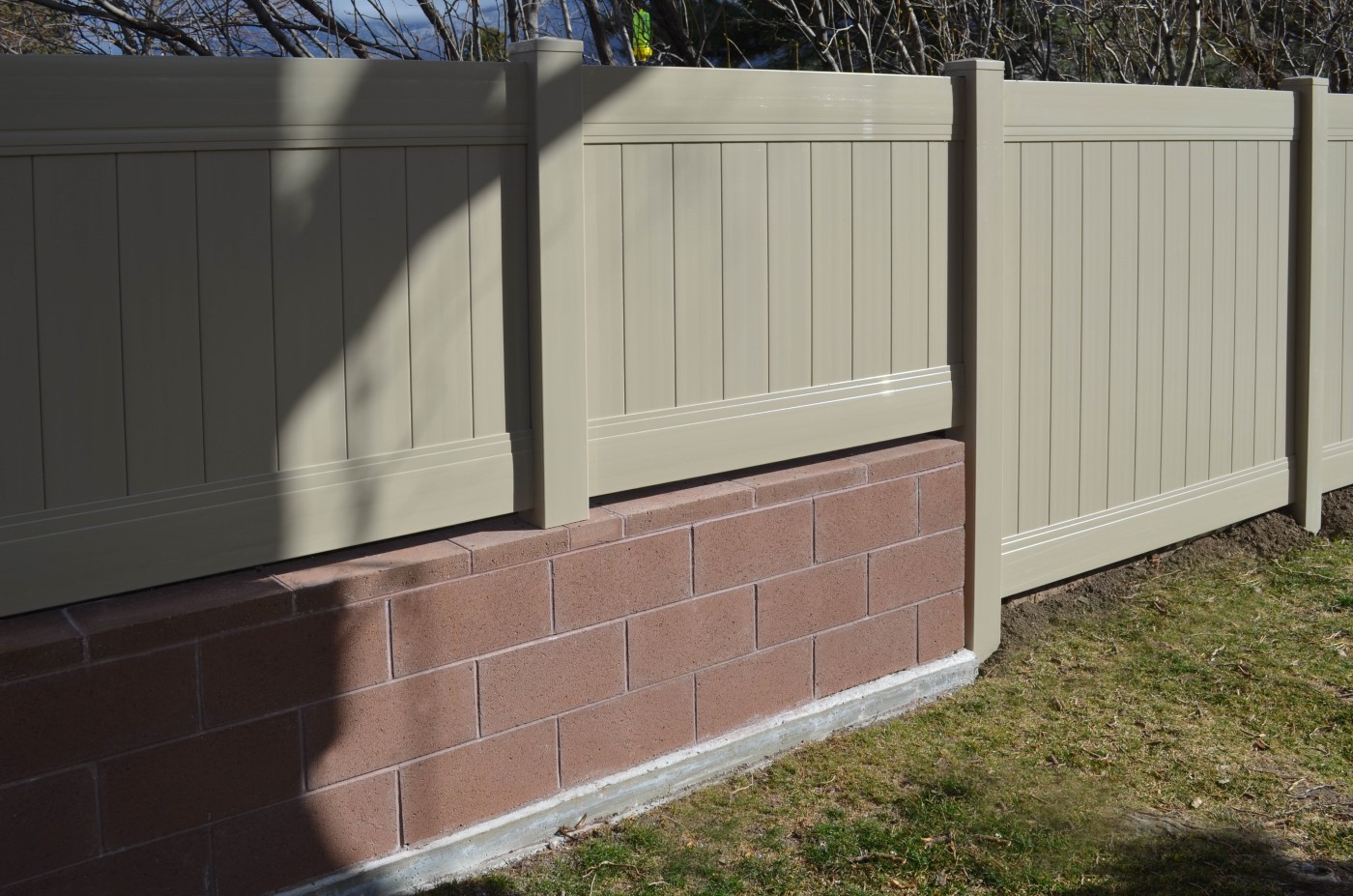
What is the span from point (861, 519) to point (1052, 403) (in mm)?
1122

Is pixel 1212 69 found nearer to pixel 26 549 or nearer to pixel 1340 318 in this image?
pixel 1340 318

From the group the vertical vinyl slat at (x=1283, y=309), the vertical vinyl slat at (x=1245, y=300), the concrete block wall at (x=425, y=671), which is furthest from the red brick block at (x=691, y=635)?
the vertical vinyl slat at (x=1283, y=309)

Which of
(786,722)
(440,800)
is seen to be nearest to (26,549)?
(440,800)

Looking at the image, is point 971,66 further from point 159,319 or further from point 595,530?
point 159,319

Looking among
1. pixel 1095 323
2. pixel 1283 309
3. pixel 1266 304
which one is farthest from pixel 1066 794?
pixel 1283 309

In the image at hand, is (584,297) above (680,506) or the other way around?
above

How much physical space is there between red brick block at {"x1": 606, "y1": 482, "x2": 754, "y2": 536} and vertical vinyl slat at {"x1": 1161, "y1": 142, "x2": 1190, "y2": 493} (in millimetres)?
2410

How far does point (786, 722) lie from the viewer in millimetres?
4363

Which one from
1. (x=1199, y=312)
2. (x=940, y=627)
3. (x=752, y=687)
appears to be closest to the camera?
(x=752, y=687)

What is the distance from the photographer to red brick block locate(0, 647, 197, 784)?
283 centimetres

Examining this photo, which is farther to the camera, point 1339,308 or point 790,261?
point 1339,308

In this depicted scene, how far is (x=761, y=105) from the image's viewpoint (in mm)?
4156

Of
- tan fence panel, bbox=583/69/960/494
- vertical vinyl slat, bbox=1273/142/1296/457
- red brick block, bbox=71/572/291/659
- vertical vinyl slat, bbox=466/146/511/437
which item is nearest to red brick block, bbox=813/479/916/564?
tan fence panel, bbox=583/69/960/494

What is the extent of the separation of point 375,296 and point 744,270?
48.5 inches
